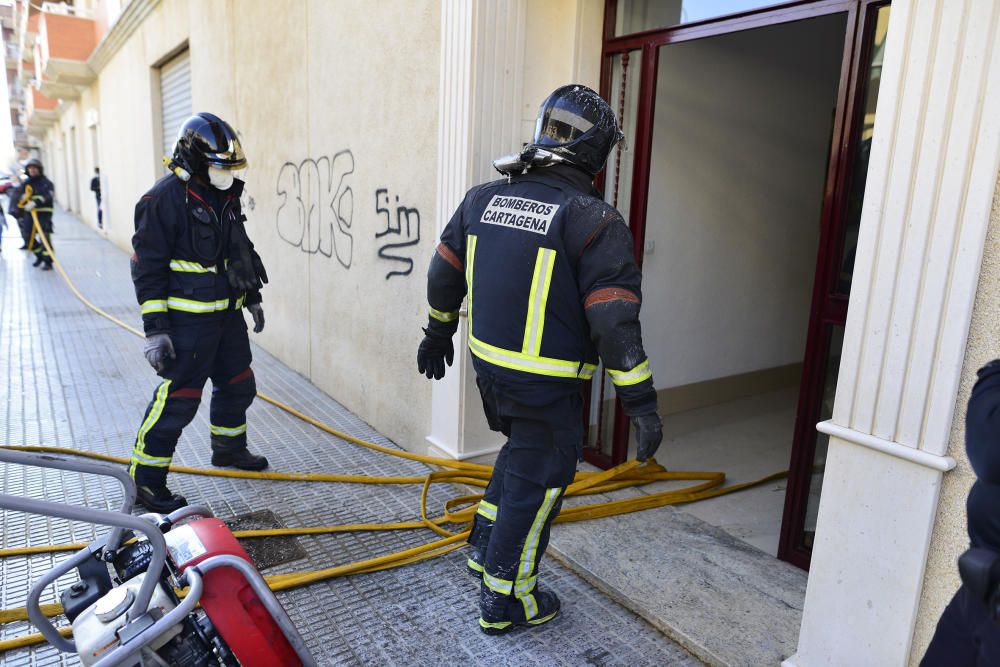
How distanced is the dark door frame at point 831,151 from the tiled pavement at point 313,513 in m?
0.97

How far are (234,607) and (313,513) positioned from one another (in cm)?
193

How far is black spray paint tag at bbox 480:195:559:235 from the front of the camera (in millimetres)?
2432

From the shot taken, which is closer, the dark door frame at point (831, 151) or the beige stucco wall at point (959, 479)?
the beige stucco wall at point (959, 479)

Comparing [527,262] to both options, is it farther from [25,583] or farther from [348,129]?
[348,129]

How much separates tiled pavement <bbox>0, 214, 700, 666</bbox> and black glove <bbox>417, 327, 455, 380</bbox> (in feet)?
2.95

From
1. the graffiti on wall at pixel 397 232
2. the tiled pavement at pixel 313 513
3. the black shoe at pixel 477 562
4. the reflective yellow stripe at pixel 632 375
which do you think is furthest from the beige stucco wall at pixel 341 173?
the reflective yellow stripe at pixel 632 375

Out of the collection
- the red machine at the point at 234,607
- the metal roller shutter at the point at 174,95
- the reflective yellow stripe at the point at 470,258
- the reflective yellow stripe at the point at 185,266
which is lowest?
the red machine at the point at 234,607

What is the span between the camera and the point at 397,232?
4656mm

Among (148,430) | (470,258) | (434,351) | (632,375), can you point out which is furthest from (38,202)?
(632,375)

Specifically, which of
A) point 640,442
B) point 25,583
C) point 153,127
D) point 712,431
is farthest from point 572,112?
point 153,127

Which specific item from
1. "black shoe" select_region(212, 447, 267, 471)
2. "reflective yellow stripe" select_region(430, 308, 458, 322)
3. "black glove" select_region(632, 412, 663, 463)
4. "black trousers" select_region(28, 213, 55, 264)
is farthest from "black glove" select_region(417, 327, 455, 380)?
"black trousers" select_region(28, 213, 55, 264)

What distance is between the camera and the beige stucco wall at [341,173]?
444 cm

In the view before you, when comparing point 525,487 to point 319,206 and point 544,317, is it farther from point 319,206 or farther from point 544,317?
point 319,206

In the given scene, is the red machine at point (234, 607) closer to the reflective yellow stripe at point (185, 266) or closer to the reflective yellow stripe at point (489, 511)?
the reflective yellow stripe at point (489, 511)
